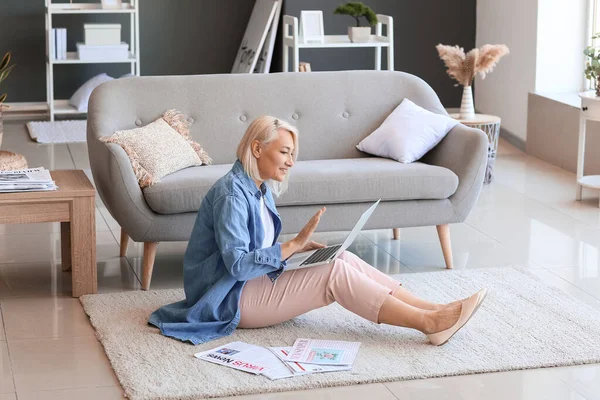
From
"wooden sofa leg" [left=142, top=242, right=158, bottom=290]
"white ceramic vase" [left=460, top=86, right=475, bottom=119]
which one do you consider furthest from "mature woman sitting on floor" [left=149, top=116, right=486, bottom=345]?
"white ceramic vase" [left=460, top=86, right=475, bottom=119]

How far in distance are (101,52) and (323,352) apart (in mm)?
5550

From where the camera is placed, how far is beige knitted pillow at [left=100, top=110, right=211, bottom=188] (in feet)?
13.9

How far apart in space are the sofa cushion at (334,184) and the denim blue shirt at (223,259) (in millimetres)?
576

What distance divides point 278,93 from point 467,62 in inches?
75.6

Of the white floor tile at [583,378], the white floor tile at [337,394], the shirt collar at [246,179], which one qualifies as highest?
the shirt collar at [246,179]

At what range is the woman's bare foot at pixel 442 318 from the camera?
3.46m

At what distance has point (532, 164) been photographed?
702 cm

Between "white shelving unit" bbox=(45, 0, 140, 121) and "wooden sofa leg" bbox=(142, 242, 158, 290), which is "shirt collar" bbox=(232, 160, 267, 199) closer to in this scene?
"wooden sofa leg" bbox=(142, 242, 158, 290)

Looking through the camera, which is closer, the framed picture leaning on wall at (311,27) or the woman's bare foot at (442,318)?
the woman's bare foot at (442,318)

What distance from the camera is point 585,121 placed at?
588 centimetres

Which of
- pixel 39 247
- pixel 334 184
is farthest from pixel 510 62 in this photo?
pixel 39 247

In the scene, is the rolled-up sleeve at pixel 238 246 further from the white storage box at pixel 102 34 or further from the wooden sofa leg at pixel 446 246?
the white storage box at pixel 102 34

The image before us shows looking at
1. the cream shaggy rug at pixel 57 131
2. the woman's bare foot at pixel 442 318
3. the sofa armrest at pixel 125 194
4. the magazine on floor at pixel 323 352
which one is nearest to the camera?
the magazine on floor at pixel 323 352

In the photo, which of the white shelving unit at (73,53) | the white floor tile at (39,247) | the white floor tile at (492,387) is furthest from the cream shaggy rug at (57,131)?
the white floor tile at (492,387)
